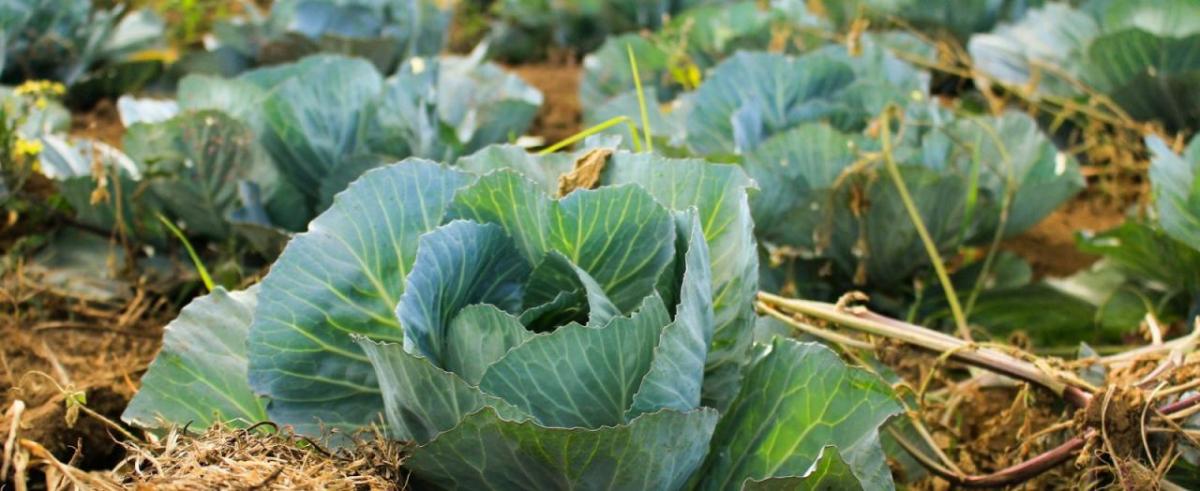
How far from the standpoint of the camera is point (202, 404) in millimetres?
1905

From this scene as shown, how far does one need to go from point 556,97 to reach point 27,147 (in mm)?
2338

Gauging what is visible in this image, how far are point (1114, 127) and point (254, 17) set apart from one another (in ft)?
9.81

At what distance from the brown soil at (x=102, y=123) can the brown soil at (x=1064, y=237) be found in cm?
285

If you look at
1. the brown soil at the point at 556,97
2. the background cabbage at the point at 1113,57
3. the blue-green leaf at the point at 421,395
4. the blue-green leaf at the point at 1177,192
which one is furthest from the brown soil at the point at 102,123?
the blue-green leaf at the point at 1177,192

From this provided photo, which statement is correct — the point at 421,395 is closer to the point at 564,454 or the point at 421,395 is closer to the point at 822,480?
the point at 564,454

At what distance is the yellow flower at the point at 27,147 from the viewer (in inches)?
118

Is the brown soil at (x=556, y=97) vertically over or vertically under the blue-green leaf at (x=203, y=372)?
under

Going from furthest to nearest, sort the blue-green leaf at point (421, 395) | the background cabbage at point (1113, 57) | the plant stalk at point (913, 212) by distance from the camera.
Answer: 1. the background cabbage at point (1113, 57)
2. the plant stalk at point (913, 212)
3. the blue-green leaf at point (421, 395)

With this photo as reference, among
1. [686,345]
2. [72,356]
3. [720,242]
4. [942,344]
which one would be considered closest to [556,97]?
[72,356]

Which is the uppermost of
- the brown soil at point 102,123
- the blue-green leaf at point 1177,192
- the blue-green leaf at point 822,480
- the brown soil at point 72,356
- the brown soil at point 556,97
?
the blue-green leaf at point 822,480

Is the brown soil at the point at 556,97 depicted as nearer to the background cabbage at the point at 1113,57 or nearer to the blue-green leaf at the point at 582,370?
the background cabbage at the point at 1113,57

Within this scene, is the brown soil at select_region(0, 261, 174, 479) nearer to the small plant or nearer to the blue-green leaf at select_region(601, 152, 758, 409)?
the small plant

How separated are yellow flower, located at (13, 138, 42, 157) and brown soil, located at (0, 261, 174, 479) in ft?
0.97

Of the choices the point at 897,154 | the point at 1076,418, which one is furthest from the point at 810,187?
the point at 1076,418
